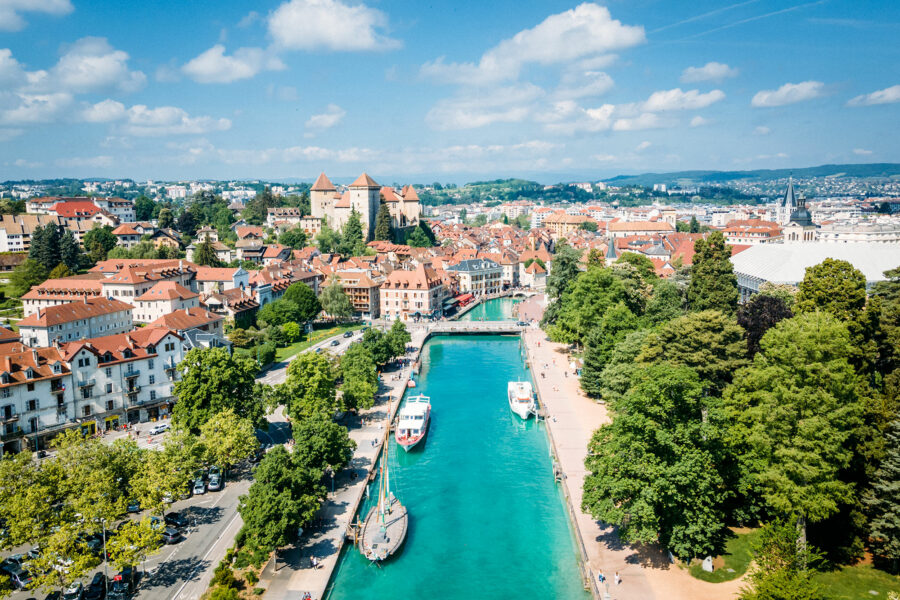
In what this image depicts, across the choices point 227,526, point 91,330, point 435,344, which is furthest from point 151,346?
point 435,344

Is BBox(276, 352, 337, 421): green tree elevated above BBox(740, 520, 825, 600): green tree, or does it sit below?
above

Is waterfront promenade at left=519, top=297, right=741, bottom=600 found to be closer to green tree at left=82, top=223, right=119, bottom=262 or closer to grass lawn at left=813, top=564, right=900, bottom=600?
grass lawn at left=813, top=564, right=900, bottom=600

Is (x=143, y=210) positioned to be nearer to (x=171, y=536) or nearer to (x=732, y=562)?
(x=171, y=536)

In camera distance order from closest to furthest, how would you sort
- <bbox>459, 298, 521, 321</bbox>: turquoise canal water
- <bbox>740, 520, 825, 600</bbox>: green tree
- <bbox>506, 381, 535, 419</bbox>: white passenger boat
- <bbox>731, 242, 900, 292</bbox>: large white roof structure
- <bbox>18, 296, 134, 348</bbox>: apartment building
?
<bbox>740, 520, 825, 600</bbox>: green tree, <bbox>506, 381, 535, 419</bbox>: white passenger boat, <bbox>18, 296, 134, 348</bbox>: apartment building, <bbox>731, 242, 900, 292</bbox>: large white roof structure, <bbox>459, 298, 521, 321</bbox>: turquoise canal water

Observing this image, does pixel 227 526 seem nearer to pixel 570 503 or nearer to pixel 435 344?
pixel 570 503

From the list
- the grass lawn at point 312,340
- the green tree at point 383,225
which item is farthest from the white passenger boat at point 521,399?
the green tree at point 383,225

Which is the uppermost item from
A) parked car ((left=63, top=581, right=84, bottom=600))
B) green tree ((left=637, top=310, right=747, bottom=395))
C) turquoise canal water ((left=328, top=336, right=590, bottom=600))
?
green tree ((left=637, top=310, right=747, bottom=395))

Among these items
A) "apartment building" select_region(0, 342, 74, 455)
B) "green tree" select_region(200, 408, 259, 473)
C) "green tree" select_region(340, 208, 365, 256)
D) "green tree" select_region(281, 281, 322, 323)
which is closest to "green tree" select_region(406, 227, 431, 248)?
"green tree" select_region(340, 208, 365, 256)
